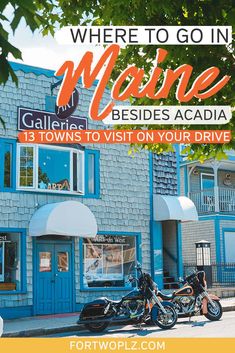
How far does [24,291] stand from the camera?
16.7m

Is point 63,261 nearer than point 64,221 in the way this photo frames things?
No

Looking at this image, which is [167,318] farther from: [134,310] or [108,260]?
[108,260]

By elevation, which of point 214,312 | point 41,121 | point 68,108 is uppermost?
point 68,108

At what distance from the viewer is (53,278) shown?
688 inches

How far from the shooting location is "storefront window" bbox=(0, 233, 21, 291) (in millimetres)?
16594

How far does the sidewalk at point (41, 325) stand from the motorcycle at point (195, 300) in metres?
2.51

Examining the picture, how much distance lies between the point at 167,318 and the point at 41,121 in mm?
7337

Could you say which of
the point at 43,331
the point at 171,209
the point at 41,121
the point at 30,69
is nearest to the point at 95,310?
the point at 43,331

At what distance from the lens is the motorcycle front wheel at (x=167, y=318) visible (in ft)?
44.0

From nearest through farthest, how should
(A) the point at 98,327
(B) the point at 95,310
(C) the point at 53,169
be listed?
(B) the point at 95,310 < (A) the point at 98,327 < (C) the point at 53,169

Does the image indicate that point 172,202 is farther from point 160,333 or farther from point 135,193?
point 160,333

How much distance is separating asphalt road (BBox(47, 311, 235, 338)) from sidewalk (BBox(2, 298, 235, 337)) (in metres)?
0.45
